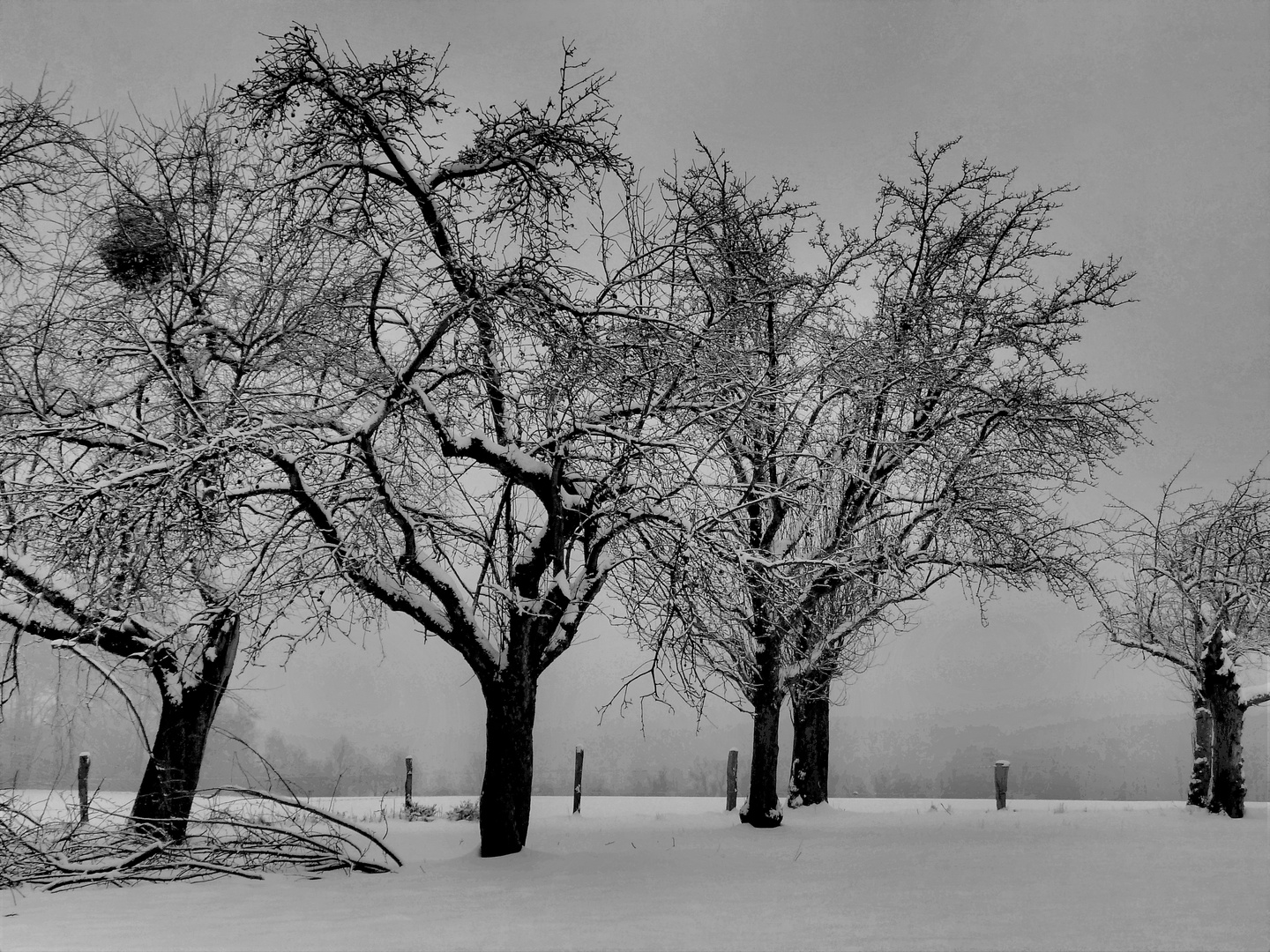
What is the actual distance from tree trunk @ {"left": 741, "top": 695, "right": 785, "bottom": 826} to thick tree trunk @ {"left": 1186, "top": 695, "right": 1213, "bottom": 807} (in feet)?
28.4

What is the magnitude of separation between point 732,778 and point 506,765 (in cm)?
1075

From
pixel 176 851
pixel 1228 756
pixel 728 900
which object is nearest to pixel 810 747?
pixel 1228 756

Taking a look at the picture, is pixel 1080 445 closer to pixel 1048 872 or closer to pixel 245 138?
pixel 1048 872

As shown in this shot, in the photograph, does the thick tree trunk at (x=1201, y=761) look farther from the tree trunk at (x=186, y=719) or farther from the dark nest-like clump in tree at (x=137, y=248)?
the dark nest-like clump in tree at (x=137, y=248)

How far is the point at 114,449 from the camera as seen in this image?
1002 cm

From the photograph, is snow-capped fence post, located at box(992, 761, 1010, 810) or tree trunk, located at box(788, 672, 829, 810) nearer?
tree trunk, located at box(788, 672, 829, 810)

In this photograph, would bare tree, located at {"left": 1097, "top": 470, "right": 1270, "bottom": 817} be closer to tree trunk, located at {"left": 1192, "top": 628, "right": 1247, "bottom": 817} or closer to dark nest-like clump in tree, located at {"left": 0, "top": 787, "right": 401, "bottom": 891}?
tree trunk, located at {"left": 1192, "top": 628, "right": 1247, "bottom": 817}

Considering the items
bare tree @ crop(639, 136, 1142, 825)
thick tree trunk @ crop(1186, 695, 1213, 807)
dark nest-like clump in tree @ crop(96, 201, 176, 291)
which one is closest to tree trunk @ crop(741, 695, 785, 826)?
bare tree @ crop(639, 136, 1142, 825)

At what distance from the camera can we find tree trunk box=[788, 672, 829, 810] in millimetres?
16078

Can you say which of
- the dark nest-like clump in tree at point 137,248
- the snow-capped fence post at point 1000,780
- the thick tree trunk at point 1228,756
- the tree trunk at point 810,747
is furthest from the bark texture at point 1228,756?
the dark nest-like clump in tree at point 137,248

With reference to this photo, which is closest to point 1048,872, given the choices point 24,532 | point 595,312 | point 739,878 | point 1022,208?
point 739,878

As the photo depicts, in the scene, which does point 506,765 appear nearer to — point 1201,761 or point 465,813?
point 465,813

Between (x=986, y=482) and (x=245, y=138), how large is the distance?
1125cm

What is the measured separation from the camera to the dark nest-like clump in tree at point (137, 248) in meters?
10.8
